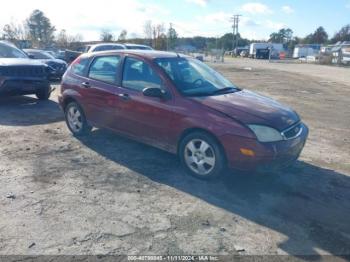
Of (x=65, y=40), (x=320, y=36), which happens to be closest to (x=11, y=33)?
(x=65, y=40)

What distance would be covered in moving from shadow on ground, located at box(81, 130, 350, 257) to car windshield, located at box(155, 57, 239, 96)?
1.21 m

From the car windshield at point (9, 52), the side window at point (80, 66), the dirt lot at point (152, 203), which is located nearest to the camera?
the dirt lot at point (152, 203)

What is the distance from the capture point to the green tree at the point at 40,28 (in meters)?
58.6

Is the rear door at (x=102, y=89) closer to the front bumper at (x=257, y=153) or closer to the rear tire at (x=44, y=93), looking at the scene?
the front bumper at (x=257, y=153)

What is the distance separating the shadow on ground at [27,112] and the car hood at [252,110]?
4.79 metres

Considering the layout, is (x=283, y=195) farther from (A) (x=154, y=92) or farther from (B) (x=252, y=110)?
(A) (x=154, y=92)

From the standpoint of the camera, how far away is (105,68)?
5.98 m

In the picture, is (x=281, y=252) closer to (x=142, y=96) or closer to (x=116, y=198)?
(x=116, y=198)

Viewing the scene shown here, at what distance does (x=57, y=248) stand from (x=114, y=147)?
300cm

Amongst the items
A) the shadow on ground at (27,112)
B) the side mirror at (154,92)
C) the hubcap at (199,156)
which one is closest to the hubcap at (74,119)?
the shadow on ground at (27,112)

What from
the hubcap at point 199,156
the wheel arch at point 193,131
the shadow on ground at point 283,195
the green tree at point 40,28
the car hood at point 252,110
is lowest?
the shadow on ground at point 283,195

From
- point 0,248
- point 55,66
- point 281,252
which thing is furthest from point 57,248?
point 55,66

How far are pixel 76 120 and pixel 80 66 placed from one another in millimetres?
1036

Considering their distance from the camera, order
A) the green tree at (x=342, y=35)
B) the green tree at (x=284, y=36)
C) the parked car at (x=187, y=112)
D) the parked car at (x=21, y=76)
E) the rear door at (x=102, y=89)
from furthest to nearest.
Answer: the green tree at (x=284, y=36)
the green tree at (x=342, y=35)
the parked car at (x=21, y=76)
the rear door at (x=102, y=89)
the parked car at (x=187, y=112)
